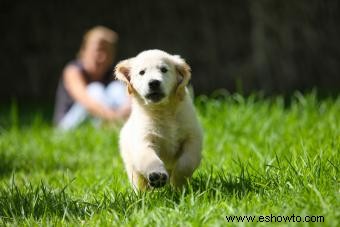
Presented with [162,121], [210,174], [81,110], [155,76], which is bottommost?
[81,110]

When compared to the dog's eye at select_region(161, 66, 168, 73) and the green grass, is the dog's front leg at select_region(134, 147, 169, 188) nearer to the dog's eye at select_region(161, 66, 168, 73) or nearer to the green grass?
the green grass

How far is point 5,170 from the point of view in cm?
492

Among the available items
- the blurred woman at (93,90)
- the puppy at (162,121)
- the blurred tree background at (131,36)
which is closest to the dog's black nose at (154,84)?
the puppy at (162,121)

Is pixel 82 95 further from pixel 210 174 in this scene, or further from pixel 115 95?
pixel 210 174

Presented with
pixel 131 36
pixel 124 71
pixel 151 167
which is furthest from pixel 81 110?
pixel 131 36

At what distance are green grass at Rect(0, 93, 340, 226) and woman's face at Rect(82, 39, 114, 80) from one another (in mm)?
1155

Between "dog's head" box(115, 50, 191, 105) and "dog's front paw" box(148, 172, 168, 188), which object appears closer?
"dog's front paw" box(148, 172, 168, 188)

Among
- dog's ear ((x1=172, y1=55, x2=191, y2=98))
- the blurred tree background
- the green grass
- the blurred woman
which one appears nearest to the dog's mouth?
dog's ear ((x1=172, y1=55, x2=191, y2=98))

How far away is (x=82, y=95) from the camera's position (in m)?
6.79

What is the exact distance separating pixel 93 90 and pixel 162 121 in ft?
11.4

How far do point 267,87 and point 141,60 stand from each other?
171 inches

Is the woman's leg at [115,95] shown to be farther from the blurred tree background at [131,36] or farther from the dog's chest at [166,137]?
the dog's chest at [166,137]

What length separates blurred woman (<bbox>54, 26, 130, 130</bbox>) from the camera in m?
6.69

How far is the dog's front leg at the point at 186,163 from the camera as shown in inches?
132
